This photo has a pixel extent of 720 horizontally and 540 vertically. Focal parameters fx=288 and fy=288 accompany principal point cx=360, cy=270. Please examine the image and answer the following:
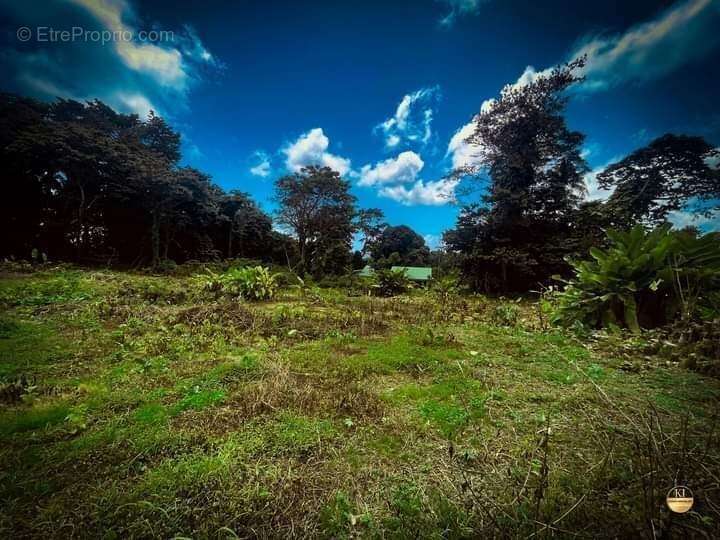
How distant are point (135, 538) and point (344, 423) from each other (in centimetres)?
123

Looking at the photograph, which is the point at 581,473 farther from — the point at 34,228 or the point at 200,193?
the point at 34,228

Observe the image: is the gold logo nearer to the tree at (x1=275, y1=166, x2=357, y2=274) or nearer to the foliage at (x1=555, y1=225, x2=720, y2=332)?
the foliage at (x1=555, y1=225, x2=720, y2=332)

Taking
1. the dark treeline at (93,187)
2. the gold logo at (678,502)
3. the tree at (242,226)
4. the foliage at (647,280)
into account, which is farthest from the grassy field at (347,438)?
the tree at (242,226)

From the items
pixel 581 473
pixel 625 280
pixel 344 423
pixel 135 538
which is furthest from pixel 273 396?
pixel 625 280

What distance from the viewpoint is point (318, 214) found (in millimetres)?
17812

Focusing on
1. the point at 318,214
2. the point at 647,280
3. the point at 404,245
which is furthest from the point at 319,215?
the point at 404,245

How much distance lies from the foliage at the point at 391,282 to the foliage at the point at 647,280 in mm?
7255

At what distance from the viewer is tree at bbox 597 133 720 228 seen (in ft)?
49.4

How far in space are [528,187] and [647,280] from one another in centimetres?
856

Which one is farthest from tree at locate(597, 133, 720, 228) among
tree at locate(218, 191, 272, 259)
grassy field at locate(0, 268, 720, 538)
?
tree at locate(218, 191, 272, 259)

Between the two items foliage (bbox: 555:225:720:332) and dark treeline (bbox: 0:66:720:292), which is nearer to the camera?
foliage (bbox: 555:225:720:332)

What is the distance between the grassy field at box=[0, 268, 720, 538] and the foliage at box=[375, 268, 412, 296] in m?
7.87

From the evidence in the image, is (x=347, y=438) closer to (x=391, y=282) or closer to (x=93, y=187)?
(x=391, y=282)

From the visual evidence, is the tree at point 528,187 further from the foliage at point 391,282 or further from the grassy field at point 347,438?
the grassy field at point 347,438
